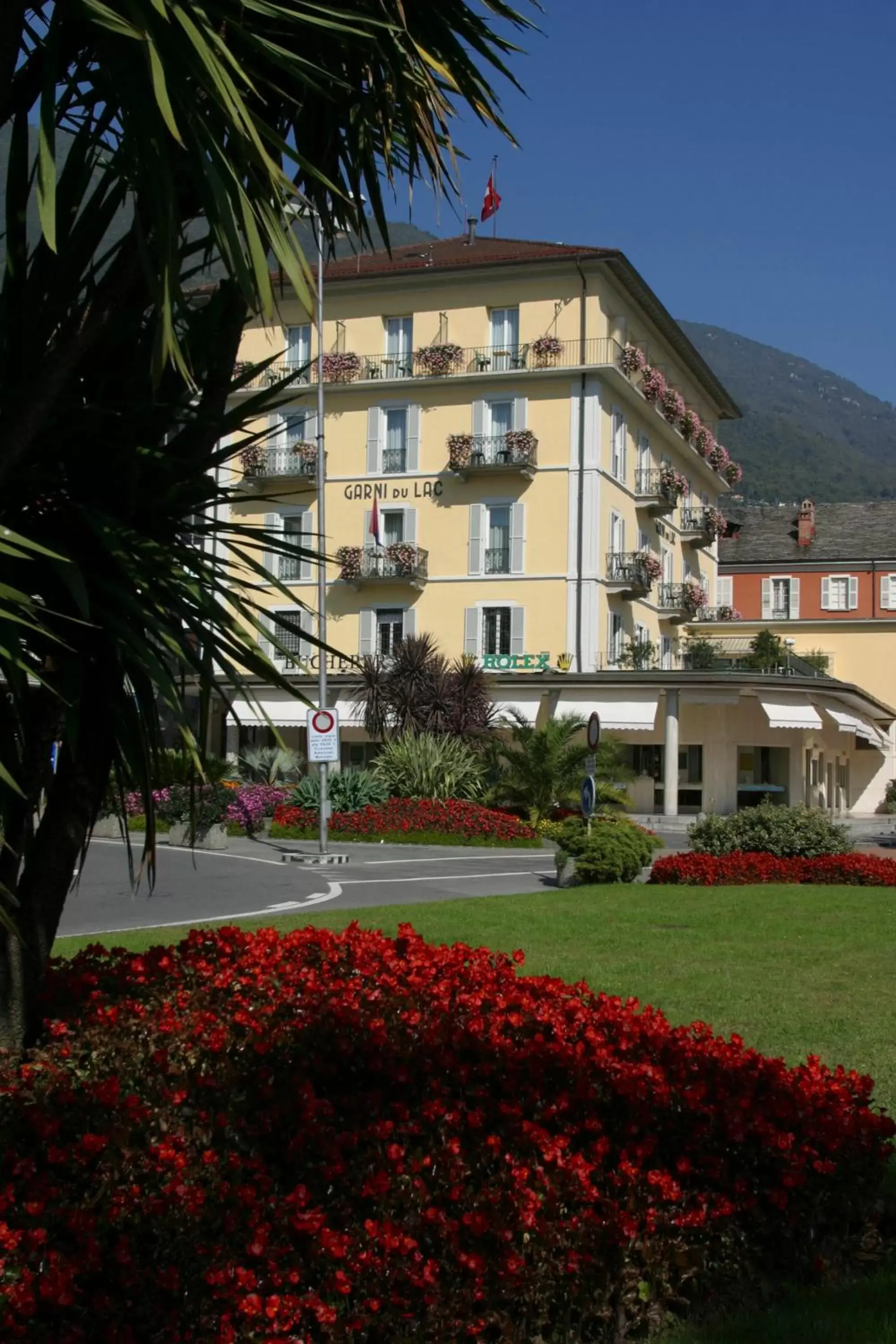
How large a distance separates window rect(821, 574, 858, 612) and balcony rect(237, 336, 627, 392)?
64.2 feet

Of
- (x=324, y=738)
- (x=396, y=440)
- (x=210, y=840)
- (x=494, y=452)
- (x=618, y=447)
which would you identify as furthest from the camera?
(x=396, y=440)

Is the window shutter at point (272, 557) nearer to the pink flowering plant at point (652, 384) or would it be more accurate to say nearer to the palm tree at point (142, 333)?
the pink flowering plant at point (652, 384)

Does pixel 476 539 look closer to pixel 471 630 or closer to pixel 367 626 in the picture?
pixel 471 630

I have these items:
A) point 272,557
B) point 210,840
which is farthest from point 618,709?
point 210,840

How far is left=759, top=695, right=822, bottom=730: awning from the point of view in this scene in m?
40.2

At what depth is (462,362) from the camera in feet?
149

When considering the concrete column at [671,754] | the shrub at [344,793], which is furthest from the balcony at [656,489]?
the shrub at [344,793]

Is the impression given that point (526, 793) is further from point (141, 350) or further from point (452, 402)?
point (141, 350)

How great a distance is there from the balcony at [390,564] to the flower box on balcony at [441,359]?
17.7 ft

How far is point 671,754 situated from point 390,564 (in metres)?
11.2

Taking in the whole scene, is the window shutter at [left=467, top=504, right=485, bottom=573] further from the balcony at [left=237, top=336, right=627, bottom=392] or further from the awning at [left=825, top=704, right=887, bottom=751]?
the awning at [left=825, top=704, right=887, bottom=751]

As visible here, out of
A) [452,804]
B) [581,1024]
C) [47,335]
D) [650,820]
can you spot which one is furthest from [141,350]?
[650,820]

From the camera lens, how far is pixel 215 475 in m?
5.41

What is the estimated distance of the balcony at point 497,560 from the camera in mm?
44906
